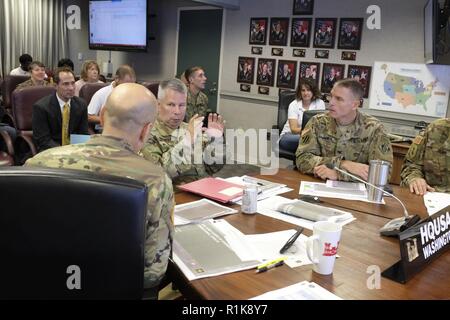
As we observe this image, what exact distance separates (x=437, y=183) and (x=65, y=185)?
7.01ft

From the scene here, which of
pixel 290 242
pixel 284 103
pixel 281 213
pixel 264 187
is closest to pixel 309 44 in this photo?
pixel 284 103

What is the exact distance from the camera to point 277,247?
1.35 meters

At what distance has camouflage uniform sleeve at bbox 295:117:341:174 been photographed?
2342 mm

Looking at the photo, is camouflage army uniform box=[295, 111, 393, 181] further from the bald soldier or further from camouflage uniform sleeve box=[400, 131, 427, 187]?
the bald soldier

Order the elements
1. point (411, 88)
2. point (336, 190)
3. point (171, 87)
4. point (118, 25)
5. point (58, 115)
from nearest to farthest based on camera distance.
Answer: point (336, 190)
point (171, 87)
point (58, 115)
point (411, 88)
point (118, 25)

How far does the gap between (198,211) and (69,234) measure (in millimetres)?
698

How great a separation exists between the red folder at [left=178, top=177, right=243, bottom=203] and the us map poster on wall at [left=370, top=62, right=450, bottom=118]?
2.99 meters

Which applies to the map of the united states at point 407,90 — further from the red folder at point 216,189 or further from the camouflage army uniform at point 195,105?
the red folder at point 216,189

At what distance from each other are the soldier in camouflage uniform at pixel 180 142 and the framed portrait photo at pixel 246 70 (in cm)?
325

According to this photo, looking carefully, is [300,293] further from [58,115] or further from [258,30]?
[258,30]

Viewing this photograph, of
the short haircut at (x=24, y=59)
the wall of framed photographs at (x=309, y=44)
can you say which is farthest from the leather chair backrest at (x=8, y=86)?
the wall of framed photographs at (x=309, y=44)

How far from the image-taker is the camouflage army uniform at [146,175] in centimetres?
118
